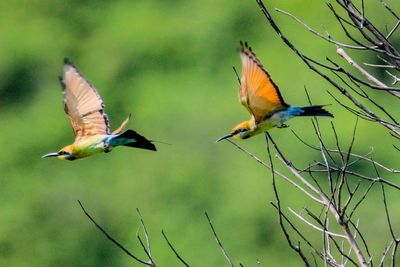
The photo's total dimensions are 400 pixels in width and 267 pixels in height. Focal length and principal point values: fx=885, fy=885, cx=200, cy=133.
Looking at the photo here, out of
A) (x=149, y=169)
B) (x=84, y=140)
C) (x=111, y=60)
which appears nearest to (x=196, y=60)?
(x=111, y=60)

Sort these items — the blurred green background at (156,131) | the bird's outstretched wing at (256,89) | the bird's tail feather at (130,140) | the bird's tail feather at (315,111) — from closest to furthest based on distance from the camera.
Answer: the bird's tail feather at (130,140) → the bird's outstretched wing at (256,89) → the bird's tail feather at (315,111) → the blurred green background at (156,131)

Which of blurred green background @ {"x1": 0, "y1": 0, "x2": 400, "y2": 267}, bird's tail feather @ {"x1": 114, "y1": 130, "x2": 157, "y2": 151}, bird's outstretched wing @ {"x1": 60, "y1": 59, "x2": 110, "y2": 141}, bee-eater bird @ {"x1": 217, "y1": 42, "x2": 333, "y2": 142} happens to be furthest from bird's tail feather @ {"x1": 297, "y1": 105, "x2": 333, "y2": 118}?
blurred green background @ {"x1": 0, "y1": 0, "x2": 400, "y2": 267}

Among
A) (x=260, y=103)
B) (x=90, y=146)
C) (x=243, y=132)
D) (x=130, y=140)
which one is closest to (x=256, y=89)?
(x=260, y=103)

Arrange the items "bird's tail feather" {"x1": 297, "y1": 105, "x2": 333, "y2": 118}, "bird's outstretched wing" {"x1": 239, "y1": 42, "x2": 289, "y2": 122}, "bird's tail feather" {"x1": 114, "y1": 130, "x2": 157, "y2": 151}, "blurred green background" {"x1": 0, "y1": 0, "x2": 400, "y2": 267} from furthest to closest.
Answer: "blurred green background" {"x1": 0, "y1": 0, "x2": 400, "y2": 267}, "bird's tail feather" {"x1": 297, "y1": 105, "x2": 333, "y2": 118}, "bird's outstretched wing" {"x1": 239, "y1": 42, "x2": 289, "y2": 122}, "bird's tail feather" {"x1": 114, "y1": 130, "x2": 157, "y2": 151}

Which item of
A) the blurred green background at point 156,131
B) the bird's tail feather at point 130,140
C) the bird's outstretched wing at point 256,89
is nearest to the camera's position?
the bird's tail feather at point 130,140

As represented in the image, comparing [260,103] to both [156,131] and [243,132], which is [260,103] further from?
[156,131]

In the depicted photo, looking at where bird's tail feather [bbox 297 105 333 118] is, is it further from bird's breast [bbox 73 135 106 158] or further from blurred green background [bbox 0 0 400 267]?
blurred green background [bbox 0 0 400 267]

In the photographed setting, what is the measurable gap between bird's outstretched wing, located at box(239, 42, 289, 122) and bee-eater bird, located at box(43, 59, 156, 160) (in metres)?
0.52

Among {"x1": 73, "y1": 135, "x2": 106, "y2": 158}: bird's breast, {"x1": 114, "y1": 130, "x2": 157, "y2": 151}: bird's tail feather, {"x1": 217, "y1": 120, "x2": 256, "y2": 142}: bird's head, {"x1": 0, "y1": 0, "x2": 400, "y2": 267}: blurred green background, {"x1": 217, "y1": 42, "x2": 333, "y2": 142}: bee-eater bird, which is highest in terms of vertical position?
{"x1": 217, "y1": 42, "x2": 333, "y2": 142}: bee-eater bird

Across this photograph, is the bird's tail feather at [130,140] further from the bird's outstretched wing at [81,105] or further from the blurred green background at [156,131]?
the blurred green background at [156,131]

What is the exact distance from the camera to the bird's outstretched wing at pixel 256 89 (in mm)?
3562

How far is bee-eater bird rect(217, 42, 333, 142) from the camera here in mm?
3592

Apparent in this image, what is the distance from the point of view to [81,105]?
3.84m

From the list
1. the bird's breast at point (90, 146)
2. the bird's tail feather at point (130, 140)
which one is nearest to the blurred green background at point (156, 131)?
the bird's breast at point (90, 146)
